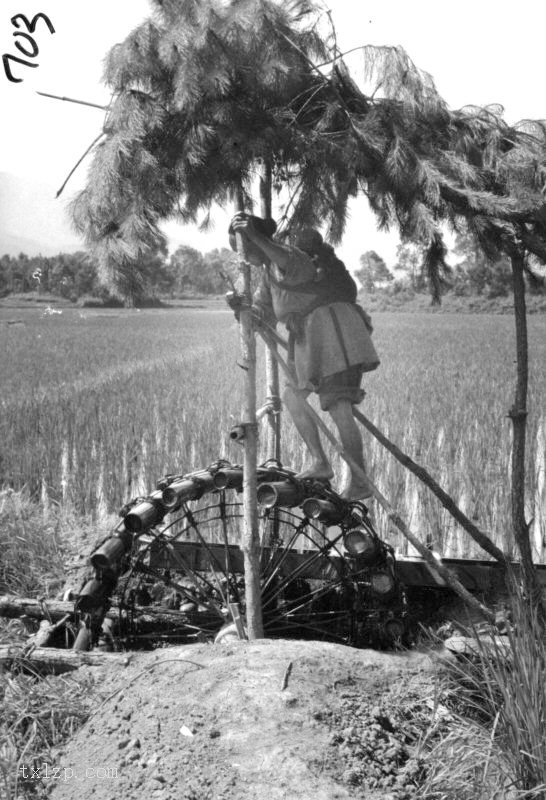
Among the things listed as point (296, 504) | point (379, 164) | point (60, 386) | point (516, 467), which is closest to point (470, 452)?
point (516, 467)

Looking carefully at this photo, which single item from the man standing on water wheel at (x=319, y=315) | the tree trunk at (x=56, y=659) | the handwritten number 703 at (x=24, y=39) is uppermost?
the handwritten number 703 at (x=24, y=39)

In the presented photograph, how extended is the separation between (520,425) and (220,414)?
252 cm

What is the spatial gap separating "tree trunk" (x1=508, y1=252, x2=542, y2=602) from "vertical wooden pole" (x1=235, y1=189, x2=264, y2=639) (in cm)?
107

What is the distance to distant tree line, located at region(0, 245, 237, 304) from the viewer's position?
129 inches

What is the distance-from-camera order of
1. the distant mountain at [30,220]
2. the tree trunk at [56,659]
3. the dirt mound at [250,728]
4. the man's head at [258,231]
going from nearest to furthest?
the dirt mound at [250,728] < the tree trunk at [56,659] < the man's head at [258,231] < the distant mountain at [30,220]

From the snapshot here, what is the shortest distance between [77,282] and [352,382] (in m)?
2.94

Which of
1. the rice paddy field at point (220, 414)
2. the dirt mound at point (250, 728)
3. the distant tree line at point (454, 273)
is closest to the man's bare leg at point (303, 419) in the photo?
the distant tree line at point (454, 273)

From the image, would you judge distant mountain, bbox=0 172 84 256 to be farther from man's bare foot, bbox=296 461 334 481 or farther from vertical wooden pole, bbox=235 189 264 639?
man's bare foot, bbox=296 461 334 481

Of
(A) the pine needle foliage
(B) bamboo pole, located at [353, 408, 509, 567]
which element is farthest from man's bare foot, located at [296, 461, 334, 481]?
(A) the pine needle foliage

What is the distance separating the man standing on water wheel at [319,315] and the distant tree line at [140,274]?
0.69 feet

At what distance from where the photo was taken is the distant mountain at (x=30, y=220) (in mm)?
3574

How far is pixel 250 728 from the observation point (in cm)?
191

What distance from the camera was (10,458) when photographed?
16.4 feet

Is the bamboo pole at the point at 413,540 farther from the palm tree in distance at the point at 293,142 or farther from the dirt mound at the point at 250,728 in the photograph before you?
the dirt mound at the point at 250,728
